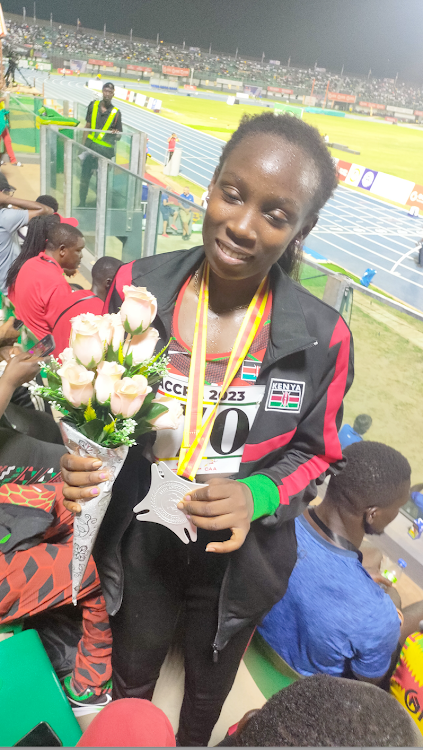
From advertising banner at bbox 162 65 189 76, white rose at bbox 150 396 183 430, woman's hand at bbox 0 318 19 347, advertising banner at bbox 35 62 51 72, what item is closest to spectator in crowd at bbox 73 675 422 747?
A: white rose at bbox 150 396 183 430

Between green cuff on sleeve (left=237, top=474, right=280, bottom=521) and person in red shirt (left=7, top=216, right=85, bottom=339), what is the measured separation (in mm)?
2675

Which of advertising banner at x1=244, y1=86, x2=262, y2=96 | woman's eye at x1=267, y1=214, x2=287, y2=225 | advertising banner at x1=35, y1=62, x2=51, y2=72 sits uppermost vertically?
advertising banner at x1=244, y1=86, x2=262, y2=96

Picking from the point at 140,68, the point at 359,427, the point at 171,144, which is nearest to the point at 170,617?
the point at 359,427

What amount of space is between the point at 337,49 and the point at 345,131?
491 cm

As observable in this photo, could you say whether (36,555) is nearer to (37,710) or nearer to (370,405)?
(37,710)

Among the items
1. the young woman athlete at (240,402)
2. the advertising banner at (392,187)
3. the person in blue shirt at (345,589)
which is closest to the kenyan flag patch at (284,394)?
the young woman athlete at (240,402)

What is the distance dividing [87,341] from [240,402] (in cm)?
38

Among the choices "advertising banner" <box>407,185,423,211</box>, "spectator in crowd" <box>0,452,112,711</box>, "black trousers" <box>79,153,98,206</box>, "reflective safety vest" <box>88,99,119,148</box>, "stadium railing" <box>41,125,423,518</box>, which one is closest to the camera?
"spectator in crowd" <box>0,452,112,711</box>

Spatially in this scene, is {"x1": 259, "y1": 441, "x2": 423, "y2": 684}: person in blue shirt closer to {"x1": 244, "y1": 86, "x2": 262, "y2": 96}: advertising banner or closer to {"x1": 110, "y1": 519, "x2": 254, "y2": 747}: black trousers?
{"x1": 110, "y1": 519, "x2": 254, "y2": 747}: black trousers

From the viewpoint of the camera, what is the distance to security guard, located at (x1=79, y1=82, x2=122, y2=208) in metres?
6.48

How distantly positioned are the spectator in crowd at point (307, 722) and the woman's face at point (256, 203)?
780 mm

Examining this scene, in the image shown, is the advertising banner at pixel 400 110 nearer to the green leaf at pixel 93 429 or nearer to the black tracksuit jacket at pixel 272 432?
the black tracksuit jacket at pixel 272 432

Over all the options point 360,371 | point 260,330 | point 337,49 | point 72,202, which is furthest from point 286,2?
point 260,330

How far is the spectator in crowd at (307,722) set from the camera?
72 cm
